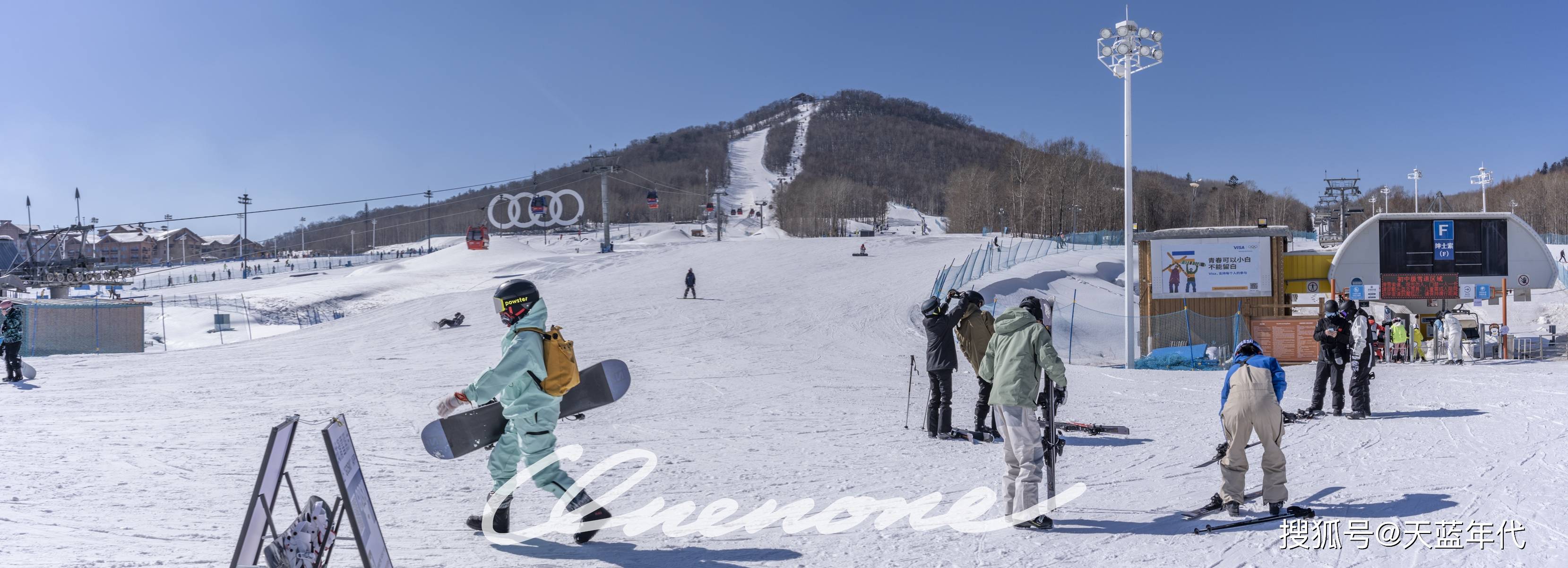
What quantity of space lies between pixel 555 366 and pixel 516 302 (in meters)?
0.43

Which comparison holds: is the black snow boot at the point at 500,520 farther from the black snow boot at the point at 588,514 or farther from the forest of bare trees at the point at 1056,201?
the forest of bare trees at the point at 1056,201

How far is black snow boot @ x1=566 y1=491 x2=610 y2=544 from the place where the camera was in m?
5.07

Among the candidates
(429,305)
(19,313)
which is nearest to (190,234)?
(429,305)

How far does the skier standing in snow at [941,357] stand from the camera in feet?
25.7

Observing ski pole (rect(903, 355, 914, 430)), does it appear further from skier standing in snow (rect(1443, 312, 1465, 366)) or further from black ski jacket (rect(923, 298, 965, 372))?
skier standing in snow (rect(1443, 312, 1465, 366))

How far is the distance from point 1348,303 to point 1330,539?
6.46 metres

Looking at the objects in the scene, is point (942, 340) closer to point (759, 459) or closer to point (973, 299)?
point (973, 299)

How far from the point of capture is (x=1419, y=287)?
20.9 m

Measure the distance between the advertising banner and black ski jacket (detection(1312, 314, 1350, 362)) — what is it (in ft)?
42.8

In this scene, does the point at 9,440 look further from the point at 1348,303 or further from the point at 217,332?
the point at 217,332

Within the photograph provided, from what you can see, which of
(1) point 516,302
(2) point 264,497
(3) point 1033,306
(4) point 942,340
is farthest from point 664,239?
(2) point 264,497

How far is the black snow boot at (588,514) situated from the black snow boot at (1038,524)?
2.58m

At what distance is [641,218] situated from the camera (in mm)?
165000

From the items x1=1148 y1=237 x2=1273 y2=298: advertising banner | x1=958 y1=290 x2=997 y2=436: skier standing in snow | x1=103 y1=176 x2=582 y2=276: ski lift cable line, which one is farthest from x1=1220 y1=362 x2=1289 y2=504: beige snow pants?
x1=103 y1=176 x2=582 y2=276: ski lift cable line
